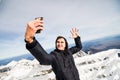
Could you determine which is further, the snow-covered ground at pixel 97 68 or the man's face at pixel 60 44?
the snow-covered ground at pixel 97 68

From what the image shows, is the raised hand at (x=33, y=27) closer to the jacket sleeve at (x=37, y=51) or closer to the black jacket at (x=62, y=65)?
the jacket sleeve at (x=37, y=51)

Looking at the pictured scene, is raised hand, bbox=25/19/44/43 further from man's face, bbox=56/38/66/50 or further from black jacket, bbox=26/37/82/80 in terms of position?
man's face, bbox=56/38/66/50

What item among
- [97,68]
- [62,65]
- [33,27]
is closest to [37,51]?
[33,27]

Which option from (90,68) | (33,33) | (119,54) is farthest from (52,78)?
(33,33)

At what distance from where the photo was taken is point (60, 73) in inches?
77.6

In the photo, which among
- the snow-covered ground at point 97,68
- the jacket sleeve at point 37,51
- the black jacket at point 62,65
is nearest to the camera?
the jacket sleeve at point 37,51

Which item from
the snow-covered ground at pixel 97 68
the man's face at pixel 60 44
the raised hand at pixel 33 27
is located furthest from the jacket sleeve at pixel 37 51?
the snow-covered ground at pixel 97 68

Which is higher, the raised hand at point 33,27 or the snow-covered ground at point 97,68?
the raised hand at point 33,27

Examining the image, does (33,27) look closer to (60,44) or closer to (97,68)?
(60,44)

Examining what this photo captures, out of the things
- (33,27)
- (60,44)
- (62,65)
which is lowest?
(62,65)

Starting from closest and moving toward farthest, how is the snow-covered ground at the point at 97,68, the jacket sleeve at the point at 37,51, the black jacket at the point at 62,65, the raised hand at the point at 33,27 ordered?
1. the raised hand at the point at 33,27
2. the jacket sleeve at the point at 37,51
3. the black jacket at the point at 62,65
4. the snow-covered ground at the point at 97,68

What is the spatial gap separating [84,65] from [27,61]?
28.5 feet

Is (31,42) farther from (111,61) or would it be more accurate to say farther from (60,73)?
(111,61)

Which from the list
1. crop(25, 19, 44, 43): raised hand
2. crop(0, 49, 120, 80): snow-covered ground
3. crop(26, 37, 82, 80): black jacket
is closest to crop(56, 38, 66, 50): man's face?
crop(26, 37, 82, 80): black jacket
